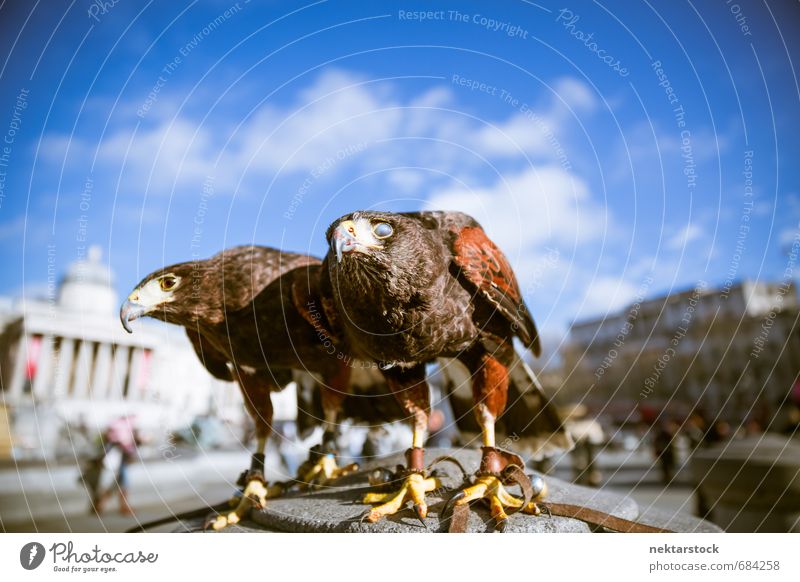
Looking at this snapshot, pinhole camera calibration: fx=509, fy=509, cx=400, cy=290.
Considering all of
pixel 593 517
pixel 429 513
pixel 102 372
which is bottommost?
pixel 102 372

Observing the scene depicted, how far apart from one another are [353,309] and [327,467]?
174 centimetres

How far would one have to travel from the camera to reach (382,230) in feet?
9.25

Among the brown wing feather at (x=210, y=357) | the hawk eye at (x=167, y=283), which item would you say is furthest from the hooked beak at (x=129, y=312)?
the brown wing feather at (x=210, y=357)

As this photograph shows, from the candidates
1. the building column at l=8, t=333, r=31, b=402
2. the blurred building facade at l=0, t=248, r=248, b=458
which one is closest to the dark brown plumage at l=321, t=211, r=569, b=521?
the blurred building facade at l=0, t=248, r=248, b=458

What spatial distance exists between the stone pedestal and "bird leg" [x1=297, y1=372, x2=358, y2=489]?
20cm

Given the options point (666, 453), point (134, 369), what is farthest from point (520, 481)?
point (134, 369)

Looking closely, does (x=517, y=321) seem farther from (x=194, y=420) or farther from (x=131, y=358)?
(x=131, y=358)

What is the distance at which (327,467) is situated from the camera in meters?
4.08

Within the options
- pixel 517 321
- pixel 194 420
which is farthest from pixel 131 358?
pixel 517 321

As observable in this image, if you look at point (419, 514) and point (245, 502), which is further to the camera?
point (245, 502)

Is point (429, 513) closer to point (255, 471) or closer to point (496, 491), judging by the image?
point (496, 491)

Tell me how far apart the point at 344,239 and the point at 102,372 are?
2307cm

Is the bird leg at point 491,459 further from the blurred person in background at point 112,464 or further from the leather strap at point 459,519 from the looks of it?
the blurred person in background at point 112,464

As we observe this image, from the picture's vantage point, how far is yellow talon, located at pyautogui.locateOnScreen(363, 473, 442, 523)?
2873mm
